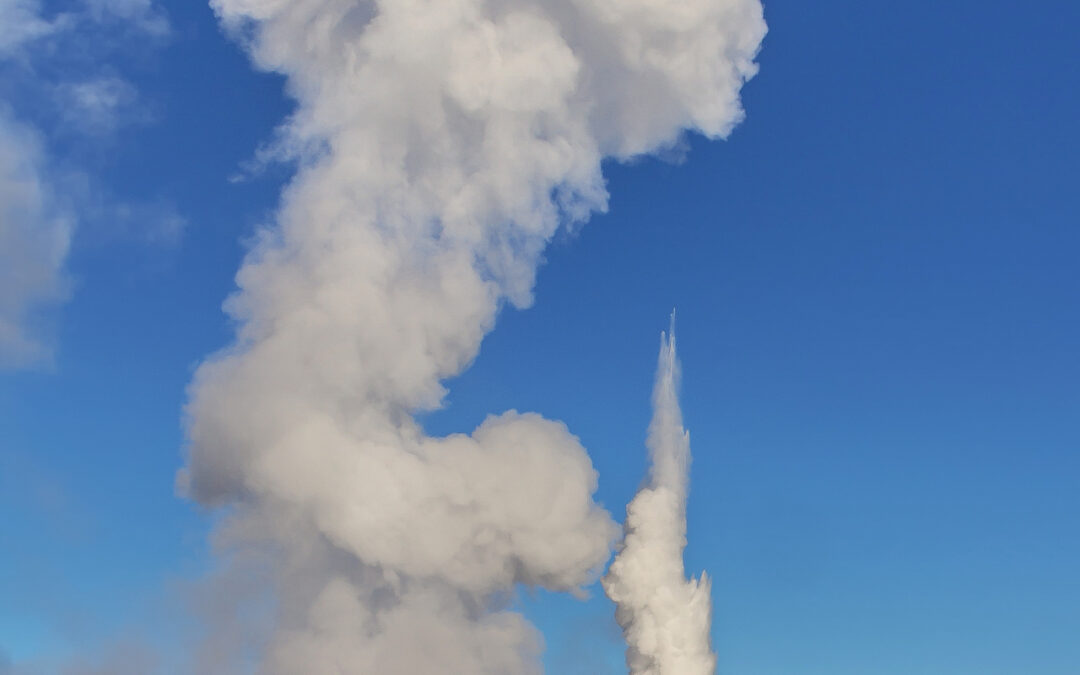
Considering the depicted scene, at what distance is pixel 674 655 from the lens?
185m

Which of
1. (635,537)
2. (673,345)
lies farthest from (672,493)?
(673,345)

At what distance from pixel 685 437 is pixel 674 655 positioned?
1250 inches

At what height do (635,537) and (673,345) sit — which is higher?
(673,345)

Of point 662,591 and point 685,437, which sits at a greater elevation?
point 685,437

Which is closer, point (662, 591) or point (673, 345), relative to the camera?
point (662, 591)

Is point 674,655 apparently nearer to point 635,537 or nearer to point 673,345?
point 635,537

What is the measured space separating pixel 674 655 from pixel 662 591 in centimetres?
872

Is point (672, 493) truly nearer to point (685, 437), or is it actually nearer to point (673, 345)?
point (685, 437)

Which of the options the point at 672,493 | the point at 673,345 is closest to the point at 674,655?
the point at 672,493

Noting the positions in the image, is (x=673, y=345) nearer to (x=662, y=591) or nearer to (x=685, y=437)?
(x=685, y=437)

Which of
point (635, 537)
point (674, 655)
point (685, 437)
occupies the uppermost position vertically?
point (685, 437)

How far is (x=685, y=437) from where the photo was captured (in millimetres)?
198500

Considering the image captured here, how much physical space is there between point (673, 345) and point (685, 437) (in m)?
13.6

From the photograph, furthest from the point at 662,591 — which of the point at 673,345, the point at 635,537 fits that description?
the point at 673,345
